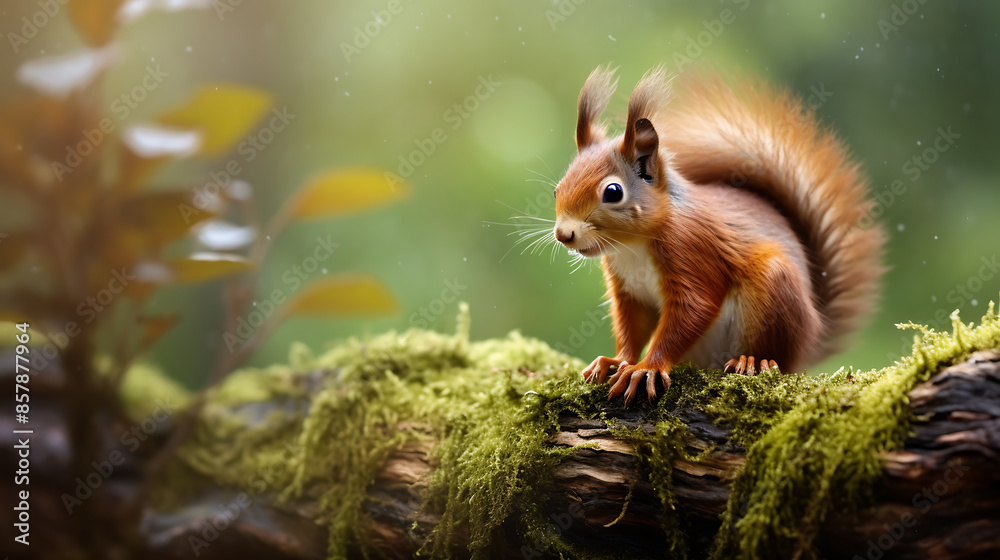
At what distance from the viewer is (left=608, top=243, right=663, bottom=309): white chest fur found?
111 cm

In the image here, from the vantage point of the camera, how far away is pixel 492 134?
245cm

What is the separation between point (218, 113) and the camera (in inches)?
63.3

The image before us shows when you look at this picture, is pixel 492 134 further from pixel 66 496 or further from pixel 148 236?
pixel 66 496

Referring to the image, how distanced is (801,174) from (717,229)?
0.29 meters

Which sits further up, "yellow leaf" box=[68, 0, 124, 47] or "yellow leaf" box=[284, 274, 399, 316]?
"yellow leaf" box=[68, 0, 124, 47]

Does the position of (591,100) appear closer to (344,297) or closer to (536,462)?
(536,462)

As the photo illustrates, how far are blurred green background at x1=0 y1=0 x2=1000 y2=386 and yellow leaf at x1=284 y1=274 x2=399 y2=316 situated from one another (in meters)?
0.37

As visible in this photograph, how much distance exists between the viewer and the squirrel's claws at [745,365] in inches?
39.5

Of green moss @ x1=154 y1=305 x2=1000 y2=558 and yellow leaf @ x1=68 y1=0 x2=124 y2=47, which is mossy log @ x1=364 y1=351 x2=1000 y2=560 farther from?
yellow leaf @ x1=68 y1=0 x2=124 y2=47

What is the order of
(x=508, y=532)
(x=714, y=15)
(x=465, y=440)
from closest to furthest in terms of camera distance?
(x=508, y=532)
(x=465, y=440)
(x=714, y=15)

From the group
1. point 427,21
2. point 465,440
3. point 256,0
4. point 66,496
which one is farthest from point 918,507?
point 256,0

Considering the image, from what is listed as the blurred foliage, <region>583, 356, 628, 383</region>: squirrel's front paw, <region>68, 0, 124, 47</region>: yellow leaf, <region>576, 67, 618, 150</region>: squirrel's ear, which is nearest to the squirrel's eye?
<region>576, 67, 618, 150</region>: squirrel's ear

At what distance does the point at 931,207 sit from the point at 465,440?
6.38 feet

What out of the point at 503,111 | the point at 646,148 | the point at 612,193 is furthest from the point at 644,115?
the point at 503,111
